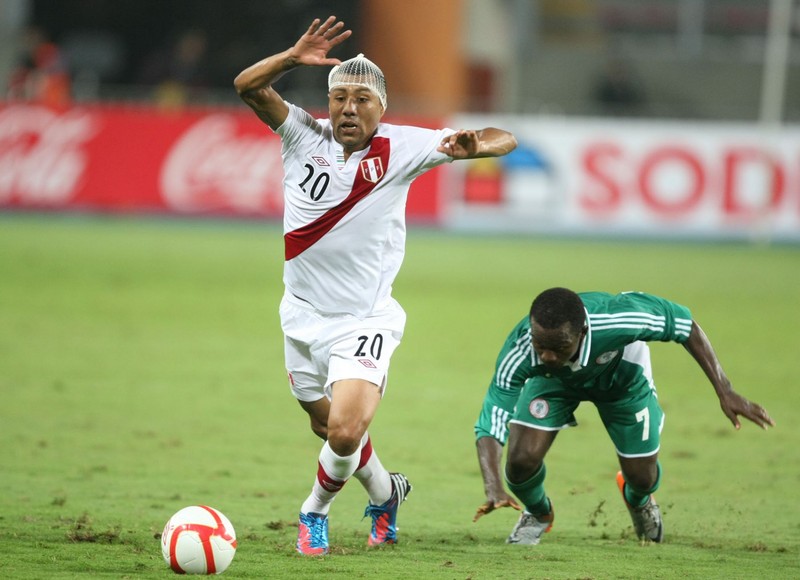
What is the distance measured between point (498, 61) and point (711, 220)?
797 cm

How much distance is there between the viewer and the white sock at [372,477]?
6.40 metres

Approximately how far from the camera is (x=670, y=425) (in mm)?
10281

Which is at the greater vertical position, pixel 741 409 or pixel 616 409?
pixel 741 409

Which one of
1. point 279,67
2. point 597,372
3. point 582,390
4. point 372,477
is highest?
point 279,67

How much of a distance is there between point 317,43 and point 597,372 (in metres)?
2.19

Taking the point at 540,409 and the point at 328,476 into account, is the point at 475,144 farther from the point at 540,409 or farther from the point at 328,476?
the point at 328,476

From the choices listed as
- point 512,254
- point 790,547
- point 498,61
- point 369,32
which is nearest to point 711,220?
point 512,254

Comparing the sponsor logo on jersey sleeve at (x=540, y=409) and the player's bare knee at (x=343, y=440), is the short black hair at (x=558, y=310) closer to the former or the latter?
the sponsor logo on jersey sleeve at (x=540, y=409)

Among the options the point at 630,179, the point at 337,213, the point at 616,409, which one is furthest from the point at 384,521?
the point at 630,179

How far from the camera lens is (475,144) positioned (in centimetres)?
603

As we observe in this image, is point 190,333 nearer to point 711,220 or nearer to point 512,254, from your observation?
point 512,254

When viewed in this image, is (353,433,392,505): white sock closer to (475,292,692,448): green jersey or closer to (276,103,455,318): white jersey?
(475,292,692,448): green jersey

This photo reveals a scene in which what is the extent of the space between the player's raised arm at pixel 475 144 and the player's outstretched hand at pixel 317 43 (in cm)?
70

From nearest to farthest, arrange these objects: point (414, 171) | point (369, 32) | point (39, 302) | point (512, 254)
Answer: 1. point (414, 171)
2. point (39, 302)
3. point (512, 254)
4. point (369, 32)
